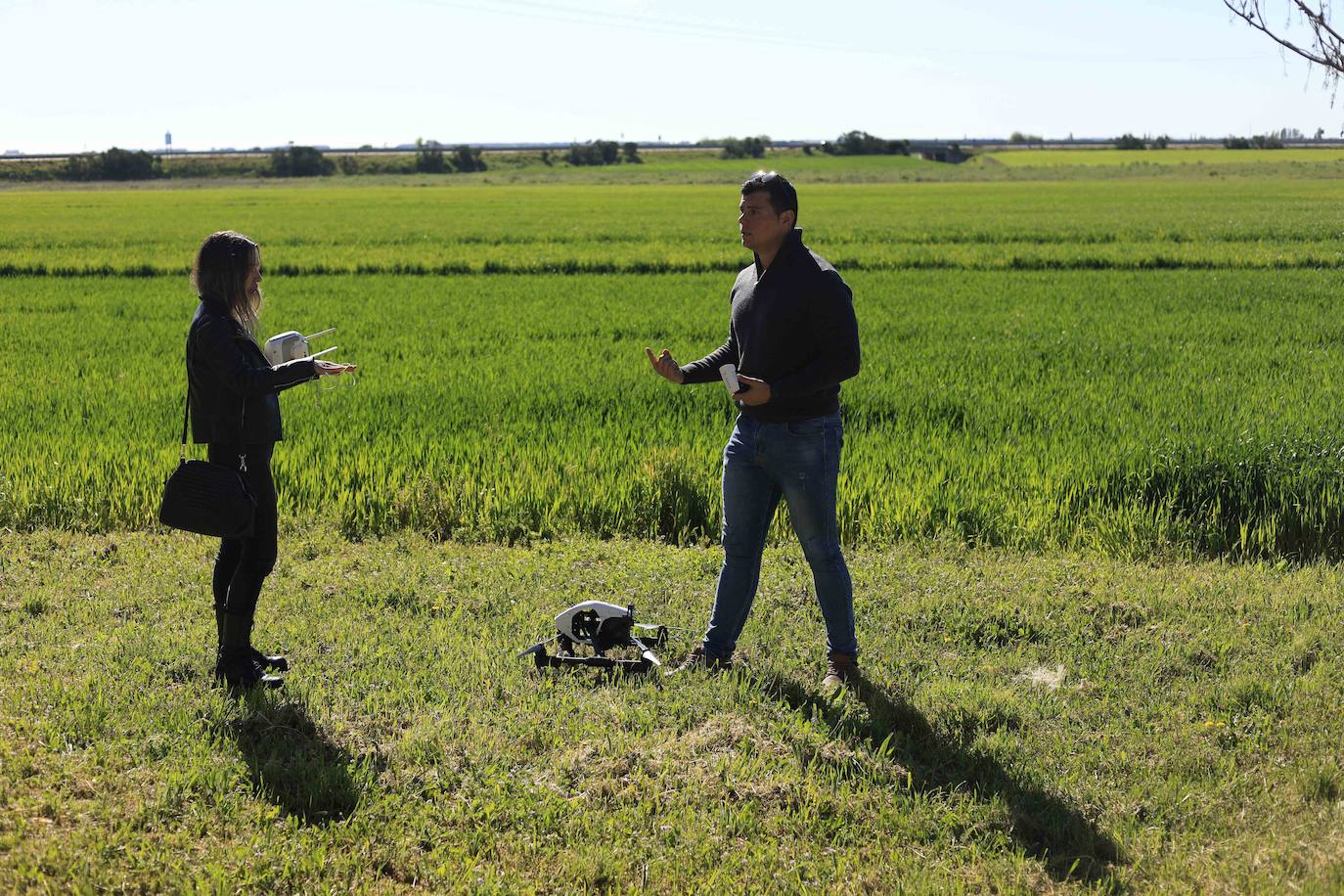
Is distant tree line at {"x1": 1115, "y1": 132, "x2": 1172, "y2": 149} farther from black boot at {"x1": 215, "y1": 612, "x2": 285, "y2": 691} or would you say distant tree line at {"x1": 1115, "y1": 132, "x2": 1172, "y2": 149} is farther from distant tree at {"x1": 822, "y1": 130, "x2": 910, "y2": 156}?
black boot at {"x1": 215, "y1": 612, "x2": 285, "y2": 691}

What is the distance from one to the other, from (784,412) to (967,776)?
5.17 feet

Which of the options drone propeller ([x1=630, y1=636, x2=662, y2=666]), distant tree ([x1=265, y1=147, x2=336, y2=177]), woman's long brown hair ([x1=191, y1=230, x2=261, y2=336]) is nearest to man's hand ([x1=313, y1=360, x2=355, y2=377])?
woman's long brown hair ([x1=191, y1=230, x2=261, y2=336])

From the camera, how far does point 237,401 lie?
14.9 ft

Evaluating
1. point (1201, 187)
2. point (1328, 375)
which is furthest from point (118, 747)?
point (1201, 187)

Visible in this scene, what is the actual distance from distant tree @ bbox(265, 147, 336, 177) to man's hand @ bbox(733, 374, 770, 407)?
126186 mm

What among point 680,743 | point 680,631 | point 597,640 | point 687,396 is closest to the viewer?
point 680,743

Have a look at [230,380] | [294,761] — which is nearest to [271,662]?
[294,761]

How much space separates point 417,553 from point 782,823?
11.8 ft

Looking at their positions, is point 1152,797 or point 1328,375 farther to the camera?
point 1328,375

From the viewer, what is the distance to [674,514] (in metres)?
7.60

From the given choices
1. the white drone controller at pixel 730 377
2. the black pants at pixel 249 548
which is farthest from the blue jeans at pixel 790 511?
the black pants at pixel 249 548

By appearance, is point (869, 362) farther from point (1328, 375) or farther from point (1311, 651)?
point (1311, 651)

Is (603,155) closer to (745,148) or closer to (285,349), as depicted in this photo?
(745,148)

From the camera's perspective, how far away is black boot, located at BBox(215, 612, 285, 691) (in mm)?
4695
